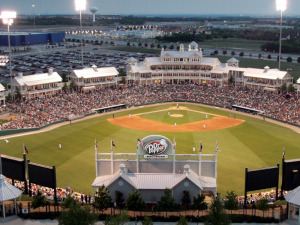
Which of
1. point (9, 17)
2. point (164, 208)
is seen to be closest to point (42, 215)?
point (164, 208)

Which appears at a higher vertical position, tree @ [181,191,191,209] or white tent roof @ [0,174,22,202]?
white tent roof @ [0,174,22,202]

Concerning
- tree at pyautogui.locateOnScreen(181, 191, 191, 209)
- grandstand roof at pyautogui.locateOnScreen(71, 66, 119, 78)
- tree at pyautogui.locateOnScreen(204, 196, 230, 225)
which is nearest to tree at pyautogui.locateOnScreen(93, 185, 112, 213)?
tree at pyautogui.locateOnScreen(181, 191, 191, 209)

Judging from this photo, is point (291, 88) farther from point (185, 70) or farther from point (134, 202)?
point (134, 202)

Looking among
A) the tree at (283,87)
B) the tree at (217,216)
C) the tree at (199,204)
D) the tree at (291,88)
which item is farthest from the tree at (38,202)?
the tree at (283,87)

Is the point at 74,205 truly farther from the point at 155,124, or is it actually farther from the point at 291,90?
the point at 291,90

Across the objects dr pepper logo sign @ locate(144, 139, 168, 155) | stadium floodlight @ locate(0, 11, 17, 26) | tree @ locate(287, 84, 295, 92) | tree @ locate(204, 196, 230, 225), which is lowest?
tree @ locate(204, 196, 230, 225)

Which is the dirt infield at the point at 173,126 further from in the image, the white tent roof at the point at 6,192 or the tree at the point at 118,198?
the white tent roof at the point at 6,192

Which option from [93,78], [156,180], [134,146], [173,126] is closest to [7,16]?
[93,78]

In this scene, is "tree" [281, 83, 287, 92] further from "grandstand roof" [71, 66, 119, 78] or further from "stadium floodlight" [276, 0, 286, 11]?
"grandstand roof" [71, 66, 119, 78]
